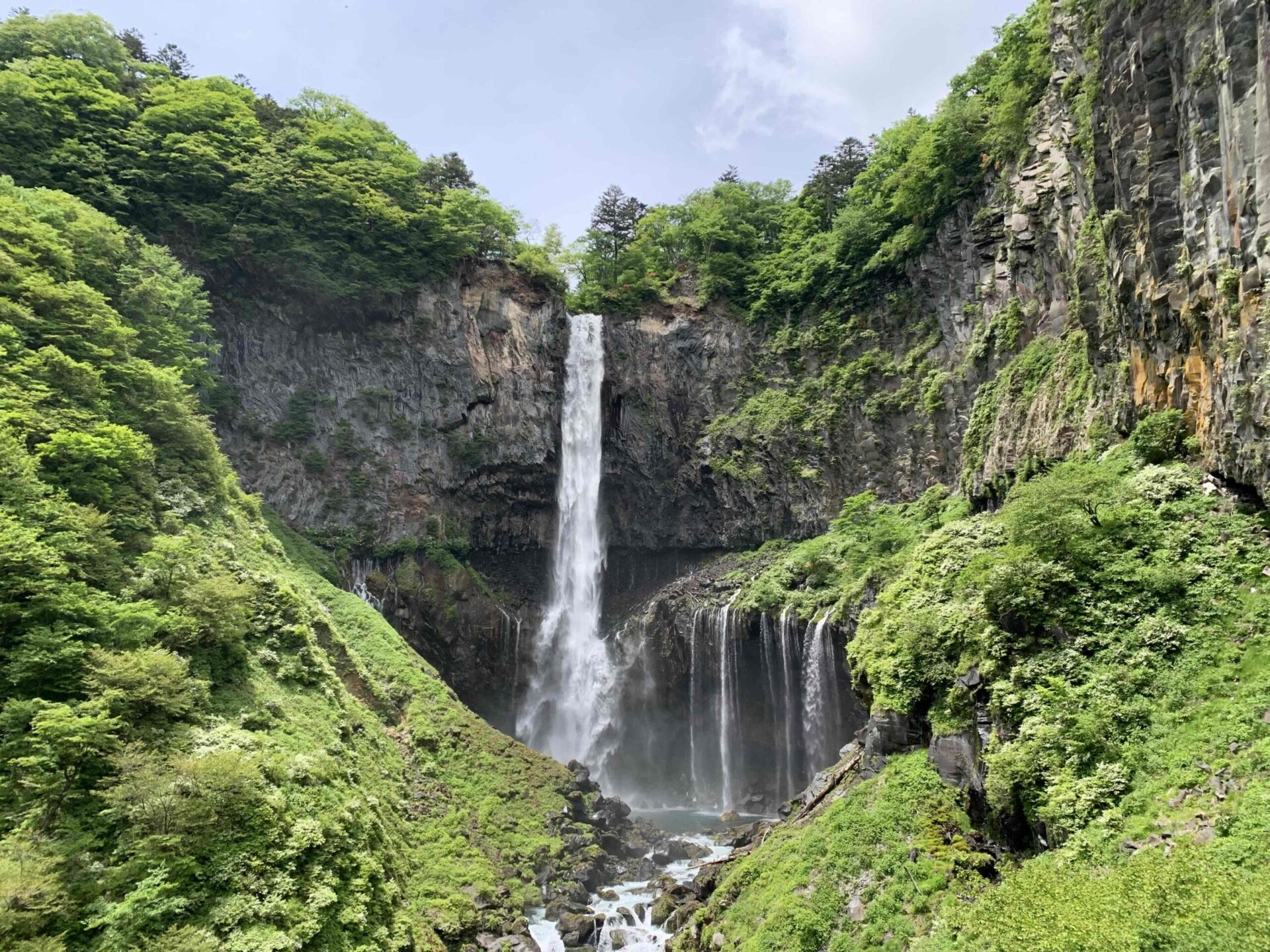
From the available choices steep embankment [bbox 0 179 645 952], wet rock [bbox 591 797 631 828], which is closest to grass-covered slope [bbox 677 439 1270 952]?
steep embankment [bbox 0 179 645 952]

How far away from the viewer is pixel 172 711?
12.2 metres

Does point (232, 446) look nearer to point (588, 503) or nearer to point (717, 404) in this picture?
point (588, 503)

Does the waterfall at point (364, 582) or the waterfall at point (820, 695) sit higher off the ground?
the waterfall at point (364, 582)

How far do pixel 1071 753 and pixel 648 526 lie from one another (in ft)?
99.6

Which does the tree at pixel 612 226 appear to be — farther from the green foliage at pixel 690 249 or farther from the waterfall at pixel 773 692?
the waterfall at pixel 773 692

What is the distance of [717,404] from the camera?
38.3 m

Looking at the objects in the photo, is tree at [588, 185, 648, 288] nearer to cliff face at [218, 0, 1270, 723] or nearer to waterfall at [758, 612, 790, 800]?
cliff face at [218, 0, 1270, 723]

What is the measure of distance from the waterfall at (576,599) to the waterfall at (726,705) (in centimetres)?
667

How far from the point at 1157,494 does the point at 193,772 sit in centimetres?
1701

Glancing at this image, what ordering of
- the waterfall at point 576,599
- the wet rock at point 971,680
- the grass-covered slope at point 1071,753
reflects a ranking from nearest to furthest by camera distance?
the grass-covered slope at point 1071,753
the wet rock at point 971,680
the waterfall at point 576,599

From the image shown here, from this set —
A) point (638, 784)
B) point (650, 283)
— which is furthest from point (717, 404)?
point (638, 784)

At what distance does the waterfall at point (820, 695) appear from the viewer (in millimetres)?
24922

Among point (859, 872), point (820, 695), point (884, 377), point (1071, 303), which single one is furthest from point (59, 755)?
point (884, 377)

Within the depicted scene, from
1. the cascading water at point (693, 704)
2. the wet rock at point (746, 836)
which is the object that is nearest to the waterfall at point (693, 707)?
the cascading water at point (693, 704)
